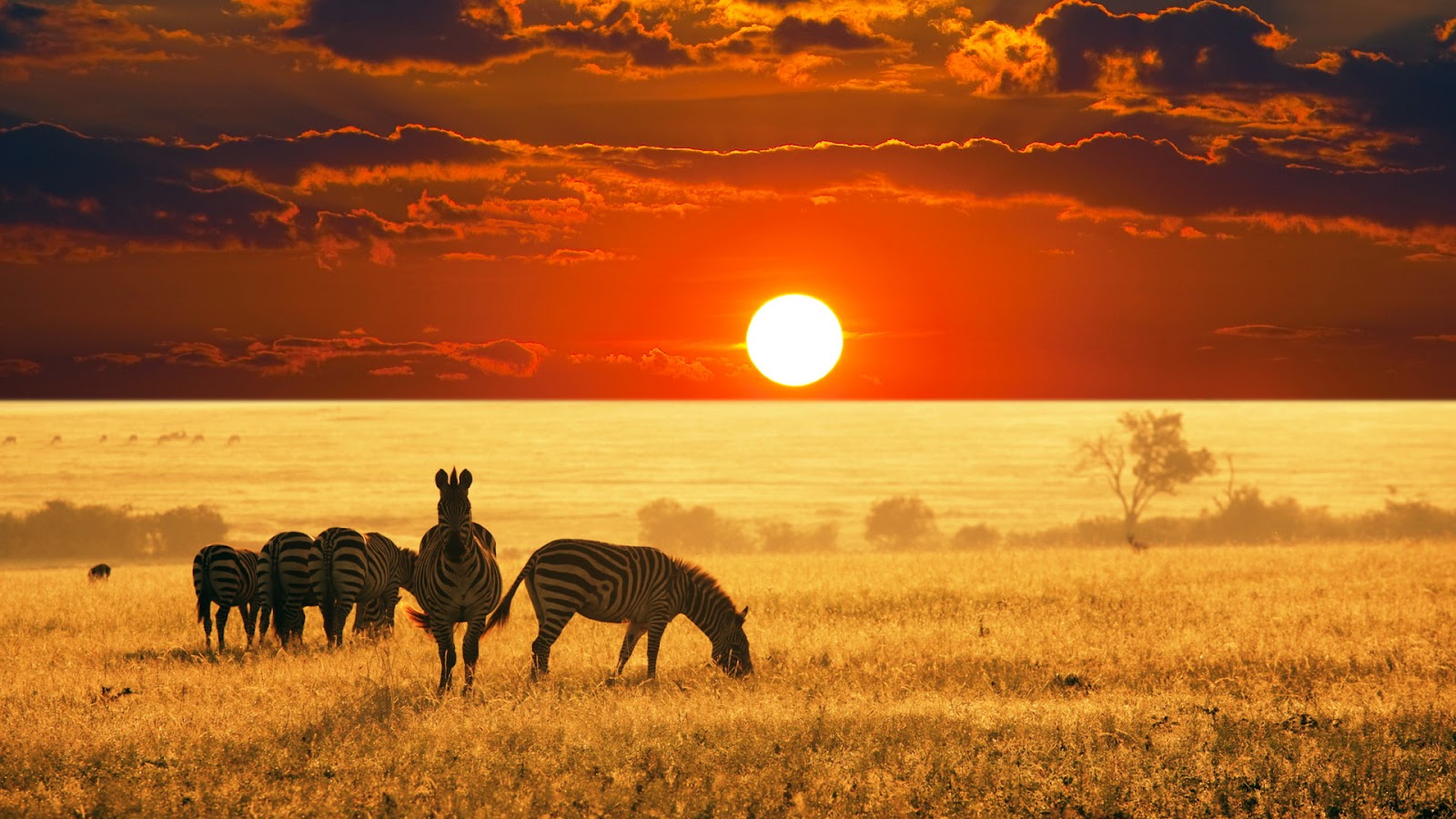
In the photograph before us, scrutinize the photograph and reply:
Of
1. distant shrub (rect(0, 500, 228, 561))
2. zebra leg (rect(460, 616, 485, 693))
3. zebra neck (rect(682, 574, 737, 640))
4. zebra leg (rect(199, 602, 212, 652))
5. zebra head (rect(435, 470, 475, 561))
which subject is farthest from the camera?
distant shrub (rect(0, 500, 228, 561))

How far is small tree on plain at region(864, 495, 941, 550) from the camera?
93250 millimetres

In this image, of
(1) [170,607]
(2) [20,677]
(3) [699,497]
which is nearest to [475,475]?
(3) [699,497]

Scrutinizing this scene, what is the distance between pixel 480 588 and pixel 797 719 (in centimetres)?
440

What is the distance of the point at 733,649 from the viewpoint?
17500 millimetres

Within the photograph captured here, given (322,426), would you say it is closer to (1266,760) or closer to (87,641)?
(87,641)

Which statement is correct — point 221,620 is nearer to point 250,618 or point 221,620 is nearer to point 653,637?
point 250,618

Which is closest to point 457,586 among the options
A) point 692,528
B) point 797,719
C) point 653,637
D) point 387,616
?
point 653,637

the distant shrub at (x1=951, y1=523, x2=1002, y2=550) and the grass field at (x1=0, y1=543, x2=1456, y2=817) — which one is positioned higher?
the grass field at (x1=0, y1=543, x2=1456, y2=817)

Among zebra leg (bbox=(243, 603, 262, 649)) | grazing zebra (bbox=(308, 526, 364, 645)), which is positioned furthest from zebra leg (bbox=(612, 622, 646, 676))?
zebra leg (bbox=(243, 603, 262, 649))

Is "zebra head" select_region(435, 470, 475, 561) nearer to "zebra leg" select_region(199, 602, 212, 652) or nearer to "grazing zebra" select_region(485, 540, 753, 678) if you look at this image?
"grazing zebra" select_region(485, 540, 753, 678)

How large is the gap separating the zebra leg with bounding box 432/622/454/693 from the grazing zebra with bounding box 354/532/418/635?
5.20 m

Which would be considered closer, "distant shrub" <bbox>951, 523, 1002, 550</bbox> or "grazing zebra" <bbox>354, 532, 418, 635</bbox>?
"grazing zebra" <bbox>354, 532, 418, 635</bbox>

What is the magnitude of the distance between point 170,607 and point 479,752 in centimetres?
1616

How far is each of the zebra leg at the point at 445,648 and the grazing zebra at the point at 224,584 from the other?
616cm
